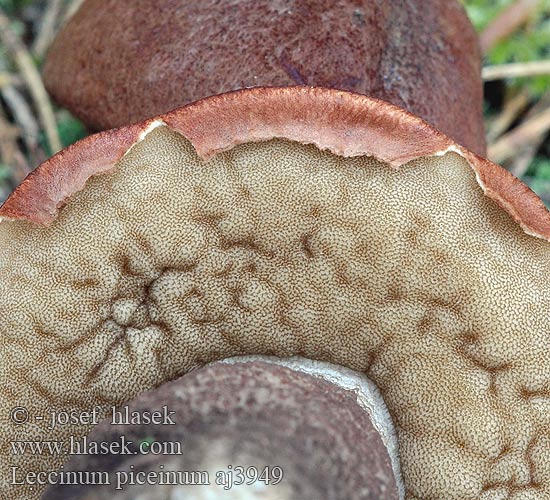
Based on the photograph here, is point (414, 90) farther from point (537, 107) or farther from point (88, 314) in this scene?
point (537, 107)

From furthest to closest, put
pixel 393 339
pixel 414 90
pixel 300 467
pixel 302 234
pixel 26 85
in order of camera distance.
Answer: pixel 26 85 < pixel 414 90 < pixel 393 339 < pixel 302 234 < pixel 300 467

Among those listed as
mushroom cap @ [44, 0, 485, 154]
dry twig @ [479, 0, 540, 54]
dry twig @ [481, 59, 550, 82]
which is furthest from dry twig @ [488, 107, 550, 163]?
mushroom cap @ [44, 0, 485, 154]

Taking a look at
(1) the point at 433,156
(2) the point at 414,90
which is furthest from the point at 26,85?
(1) the point at 433,156

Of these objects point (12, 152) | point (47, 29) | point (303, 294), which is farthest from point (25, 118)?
point (303, 294)

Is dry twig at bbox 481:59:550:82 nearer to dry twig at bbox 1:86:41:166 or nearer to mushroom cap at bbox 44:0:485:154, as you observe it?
mushroom cap at bbox 44:0:485:154

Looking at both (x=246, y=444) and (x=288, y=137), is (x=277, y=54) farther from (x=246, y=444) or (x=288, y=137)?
(x=246, y=444)

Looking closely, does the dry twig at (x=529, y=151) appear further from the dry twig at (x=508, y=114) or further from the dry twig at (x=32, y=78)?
the dry twig at (x=32, y=78)
